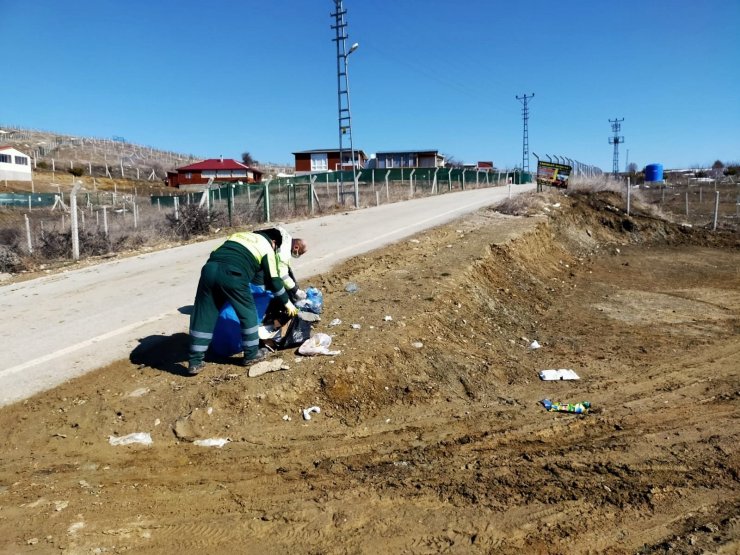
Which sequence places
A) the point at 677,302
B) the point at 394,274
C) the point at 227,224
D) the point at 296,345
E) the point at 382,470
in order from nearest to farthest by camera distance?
the point at 382,470
the point at 296,345
the point at 394,274
the point at 677,302
the point at 227,224

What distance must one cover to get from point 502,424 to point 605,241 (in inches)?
661

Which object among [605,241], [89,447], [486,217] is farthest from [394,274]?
[605,241]

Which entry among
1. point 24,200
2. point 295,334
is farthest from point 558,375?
point 24,200

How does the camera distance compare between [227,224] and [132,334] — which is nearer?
[132,334]

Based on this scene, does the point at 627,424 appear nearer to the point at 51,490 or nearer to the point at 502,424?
A: the point at 502,424

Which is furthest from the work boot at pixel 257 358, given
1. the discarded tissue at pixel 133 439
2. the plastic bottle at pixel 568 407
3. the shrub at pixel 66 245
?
the shrub at pixel 66 245

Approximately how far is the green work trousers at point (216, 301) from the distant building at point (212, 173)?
65390 millimetres

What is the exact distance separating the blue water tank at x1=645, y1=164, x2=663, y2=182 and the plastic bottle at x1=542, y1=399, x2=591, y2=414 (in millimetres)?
58009

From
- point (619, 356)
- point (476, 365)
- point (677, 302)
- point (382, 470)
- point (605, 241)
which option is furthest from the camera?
point (605, 241)

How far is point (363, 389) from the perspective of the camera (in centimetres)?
553

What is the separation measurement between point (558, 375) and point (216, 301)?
4.10m

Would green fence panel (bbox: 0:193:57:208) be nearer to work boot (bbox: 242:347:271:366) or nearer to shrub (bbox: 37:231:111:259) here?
shrub (bbox: 37:231:111:259)

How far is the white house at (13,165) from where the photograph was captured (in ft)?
184

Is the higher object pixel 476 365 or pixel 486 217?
pixel 486 217
